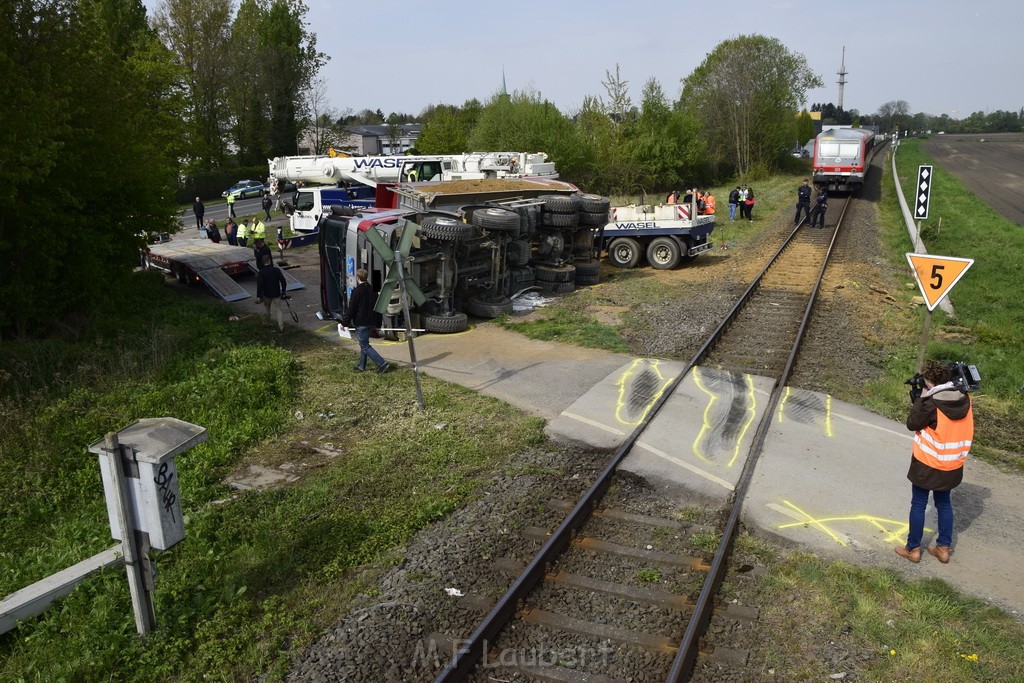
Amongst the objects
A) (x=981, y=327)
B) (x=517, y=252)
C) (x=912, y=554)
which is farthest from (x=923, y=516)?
(x=517, y=252)

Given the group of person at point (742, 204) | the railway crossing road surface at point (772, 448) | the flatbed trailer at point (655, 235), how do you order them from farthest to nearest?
the group of person at point (742, 204), the flatbed trailer at point (655, 235), the railway crossing road surface at point (772, 448)

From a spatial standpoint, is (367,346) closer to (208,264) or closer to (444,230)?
(444,230)

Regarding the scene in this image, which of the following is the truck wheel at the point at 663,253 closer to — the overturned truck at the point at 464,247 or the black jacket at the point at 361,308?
the overturned truck at the point at 464,247

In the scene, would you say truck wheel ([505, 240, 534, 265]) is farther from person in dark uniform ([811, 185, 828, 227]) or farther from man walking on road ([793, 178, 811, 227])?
person in dark uniform ([811, 185, 828, 227])

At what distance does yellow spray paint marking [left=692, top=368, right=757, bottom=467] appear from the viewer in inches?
342

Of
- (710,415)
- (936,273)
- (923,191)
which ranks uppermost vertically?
(923,191)

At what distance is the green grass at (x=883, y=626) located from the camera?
5086mm

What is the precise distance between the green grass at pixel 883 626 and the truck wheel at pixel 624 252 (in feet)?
47.0

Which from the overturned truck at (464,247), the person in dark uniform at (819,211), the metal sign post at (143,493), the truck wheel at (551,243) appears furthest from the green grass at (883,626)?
the person in dark uniform at (819,211)

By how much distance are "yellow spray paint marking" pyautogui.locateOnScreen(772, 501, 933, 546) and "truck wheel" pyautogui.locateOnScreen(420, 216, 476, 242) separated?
26.3 feet

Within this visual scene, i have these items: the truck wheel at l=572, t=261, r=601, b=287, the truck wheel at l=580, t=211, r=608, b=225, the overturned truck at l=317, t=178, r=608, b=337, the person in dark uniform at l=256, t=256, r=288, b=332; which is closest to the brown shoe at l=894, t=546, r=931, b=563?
the overturned truck at l=317, t=178, r=608, b=337

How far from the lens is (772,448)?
880cm

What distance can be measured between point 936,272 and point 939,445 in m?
3.12

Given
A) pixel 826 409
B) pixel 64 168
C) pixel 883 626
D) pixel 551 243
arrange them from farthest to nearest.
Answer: pixel 551 243 → pixel 64 168 → pixel 826 409 → pixel 883 626
